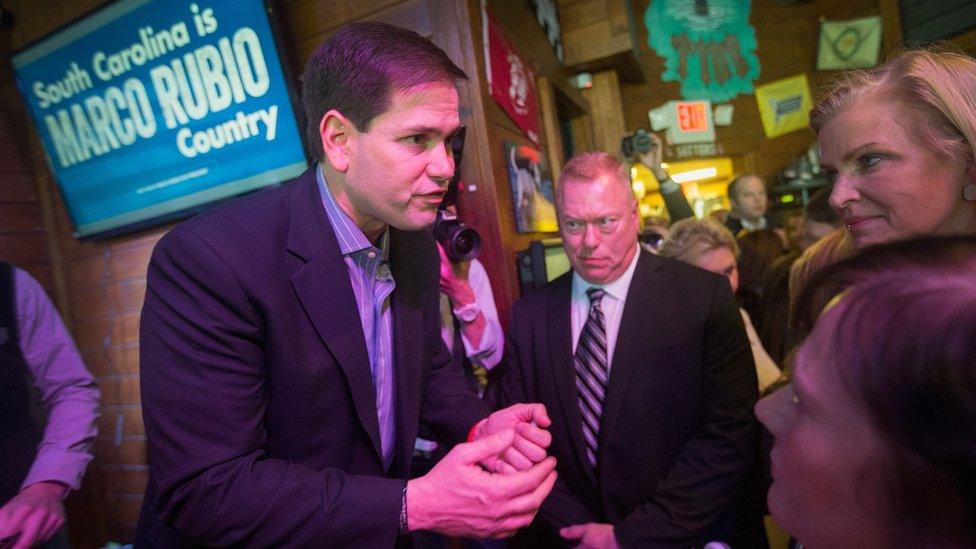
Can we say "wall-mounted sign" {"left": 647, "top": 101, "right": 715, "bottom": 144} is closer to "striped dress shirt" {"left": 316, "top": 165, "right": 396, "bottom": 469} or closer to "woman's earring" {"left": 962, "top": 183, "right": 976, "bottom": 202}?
"woman's earring" {"left": 962, "top": 183, "right": 976, "bottom": 202}

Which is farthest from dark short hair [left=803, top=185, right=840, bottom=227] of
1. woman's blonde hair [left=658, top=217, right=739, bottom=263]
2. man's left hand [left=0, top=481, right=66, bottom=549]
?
man's left hand [left=0, top=481, right=66, bottom=549]

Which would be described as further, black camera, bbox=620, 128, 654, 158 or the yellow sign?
the yellow sign

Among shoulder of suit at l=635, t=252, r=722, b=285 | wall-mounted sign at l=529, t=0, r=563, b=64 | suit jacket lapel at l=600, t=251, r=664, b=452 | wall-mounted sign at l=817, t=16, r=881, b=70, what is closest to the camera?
suit jacket lapel at l=600, t=251, r=664, b=452

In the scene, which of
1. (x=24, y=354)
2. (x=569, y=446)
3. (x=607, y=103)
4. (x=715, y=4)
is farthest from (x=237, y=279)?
(x=715, y=4)

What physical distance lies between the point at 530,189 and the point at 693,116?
448 cm

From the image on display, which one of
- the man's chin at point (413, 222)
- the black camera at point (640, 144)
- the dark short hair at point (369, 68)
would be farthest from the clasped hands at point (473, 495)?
the black camera at point (640, 144)

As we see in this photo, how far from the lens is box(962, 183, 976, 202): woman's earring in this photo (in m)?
1.02

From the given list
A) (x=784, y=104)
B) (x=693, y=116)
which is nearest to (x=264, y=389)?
(x=693, y=116)

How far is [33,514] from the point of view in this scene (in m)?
1.42

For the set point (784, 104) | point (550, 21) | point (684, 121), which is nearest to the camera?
point (550, 21)

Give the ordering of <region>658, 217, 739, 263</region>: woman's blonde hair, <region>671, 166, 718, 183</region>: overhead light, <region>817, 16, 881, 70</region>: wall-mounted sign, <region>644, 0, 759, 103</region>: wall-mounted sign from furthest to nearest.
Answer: <region>671, 166, 718, 183</region>: overhead light < <region>817, 16, 881, 70</region>: wall-mounted sign < <region>644, 0, 759, 103</region>: wall-mounted sign < <region>658, 217, 739, 263</region>: woman's blonde hair

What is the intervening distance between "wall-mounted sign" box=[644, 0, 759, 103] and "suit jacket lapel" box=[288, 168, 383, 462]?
5.21 m

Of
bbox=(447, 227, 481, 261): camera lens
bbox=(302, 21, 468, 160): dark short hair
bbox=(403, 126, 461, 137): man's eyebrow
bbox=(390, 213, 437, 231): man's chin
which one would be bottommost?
bbox=(447, 227, 481, 261): camera lens

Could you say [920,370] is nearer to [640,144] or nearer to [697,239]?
[697,239]
